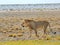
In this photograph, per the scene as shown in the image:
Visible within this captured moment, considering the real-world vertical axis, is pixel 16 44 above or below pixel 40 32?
above

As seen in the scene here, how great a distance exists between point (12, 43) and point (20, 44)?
0.77 m

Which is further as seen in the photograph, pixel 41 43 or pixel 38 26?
pixel 38 26

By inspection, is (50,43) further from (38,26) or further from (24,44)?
(38,26)

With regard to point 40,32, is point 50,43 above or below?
above

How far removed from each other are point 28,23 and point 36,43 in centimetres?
555

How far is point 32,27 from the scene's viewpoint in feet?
84.1

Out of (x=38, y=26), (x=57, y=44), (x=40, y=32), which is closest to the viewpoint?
(x=57, y=44)

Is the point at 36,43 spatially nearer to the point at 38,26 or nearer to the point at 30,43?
the point at 30,43

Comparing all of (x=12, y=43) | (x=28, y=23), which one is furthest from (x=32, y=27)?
(x=12, y=43)

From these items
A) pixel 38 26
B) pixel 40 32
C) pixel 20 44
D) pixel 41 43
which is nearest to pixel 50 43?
pixel 41 43

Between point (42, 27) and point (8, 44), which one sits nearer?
point (8, 44)

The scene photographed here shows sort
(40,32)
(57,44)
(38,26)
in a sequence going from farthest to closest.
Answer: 1. (40,32)
2. (38,26)
3. (57,44)

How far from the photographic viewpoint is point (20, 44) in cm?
2023

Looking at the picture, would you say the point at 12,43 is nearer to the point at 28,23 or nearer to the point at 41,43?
the point at 41,43
